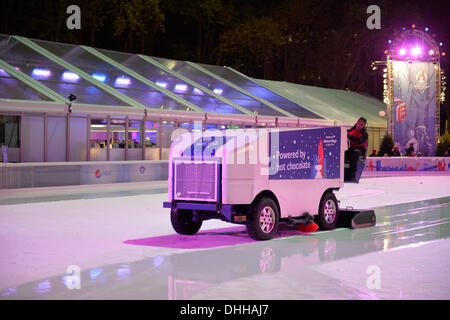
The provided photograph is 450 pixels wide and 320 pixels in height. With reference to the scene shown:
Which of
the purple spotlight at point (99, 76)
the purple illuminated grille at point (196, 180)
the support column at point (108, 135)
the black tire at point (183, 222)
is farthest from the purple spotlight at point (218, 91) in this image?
the purple illuminated grille at point (196, 180)

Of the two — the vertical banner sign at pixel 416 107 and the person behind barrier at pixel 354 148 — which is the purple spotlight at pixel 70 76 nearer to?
the person behind barrier at pixel 354 148

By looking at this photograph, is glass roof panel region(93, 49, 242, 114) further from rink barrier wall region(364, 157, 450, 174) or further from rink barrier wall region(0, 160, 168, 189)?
rink barrier wall region(364, 157, 450, 174)

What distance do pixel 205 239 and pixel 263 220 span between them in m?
1.11

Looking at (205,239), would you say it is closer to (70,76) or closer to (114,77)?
(70,76)

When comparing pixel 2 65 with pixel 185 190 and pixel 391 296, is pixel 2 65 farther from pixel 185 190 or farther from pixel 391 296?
pixel 391 296

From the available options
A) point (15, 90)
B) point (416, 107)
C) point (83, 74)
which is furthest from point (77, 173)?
point (416, 107)

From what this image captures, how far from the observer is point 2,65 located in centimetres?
2778

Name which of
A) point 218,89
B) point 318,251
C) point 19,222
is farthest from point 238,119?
point 318,251

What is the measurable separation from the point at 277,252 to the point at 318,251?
657mm

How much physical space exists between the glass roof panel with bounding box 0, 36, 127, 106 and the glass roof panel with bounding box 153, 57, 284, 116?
883cm

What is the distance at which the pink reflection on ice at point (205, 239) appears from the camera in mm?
12000

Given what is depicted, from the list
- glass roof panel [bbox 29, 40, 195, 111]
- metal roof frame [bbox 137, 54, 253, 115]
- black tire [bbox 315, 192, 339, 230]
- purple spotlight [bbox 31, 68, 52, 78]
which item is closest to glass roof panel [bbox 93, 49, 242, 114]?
metal roof frame [bbox 137, 54, 253, 115]

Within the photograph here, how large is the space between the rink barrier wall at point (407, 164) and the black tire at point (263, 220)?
93.8 ft

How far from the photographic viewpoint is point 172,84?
1403 inches
